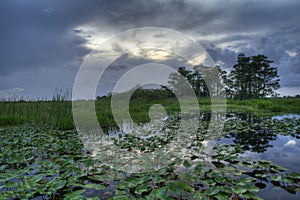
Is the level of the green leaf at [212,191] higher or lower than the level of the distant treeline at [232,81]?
lower

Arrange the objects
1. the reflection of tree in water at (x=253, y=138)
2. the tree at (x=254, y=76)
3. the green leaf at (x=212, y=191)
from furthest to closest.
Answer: the tree at (x=254, y=76), the reflection of tree in water at (x=253, y=138), the green leaf at (x=212, y=191)

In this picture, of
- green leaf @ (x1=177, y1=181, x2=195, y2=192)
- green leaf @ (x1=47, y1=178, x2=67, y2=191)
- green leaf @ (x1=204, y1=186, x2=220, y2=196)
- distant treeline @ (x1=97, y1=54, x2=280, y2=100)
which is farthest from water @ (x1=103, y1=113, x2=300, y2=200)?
distant treeline @ (x1=97, y1=54, x2=280, y2=100)

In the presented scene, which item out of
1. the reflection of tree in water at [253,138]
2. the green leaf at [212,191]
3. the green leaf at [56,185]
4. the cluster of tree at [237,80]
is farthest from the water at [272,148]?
the cluster of tree at [237,80]

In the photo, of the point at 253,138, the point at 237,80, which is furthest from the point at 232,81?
A: the point at 253,138

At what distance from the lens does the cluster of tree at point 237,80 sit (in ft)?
89.9

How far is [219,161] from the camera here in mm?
3129

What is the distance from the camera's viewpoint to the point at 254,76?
27.9 meters

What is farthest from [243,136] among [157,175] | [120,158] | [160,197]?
[160,197]

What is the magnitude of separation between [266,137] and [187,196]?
4.05 m

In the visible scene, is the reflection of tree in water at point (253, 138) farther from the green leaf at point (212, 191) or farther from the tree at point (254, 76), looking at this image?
the tree at point (254, 76)

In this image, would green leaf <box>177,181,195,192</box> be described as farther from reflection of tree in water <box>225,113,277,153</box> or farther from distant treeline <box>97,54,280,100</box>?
distant treeline <box>97,54,280,100</box>

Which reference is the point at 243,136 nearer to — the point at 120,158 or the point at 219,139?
the point at 219,139

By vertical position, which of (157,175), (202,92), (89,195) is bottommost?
(89,195)

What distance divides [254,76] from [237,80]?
2.69m
